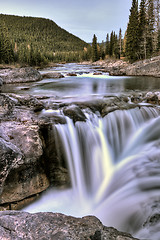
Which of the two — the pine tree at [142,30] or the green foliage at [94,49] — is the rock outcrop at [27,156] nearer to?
the pine tree at [142,30]

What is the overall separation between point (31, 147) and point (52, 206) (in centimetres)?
158

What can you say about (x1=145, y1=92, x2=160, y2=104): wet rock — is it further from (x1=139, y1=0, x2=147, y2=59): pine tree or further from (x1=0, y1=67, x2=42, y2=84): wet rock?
(x1=139, y1=0, x2=147, y2=59): pine tree

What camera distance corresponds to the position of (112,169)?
5.14 metres

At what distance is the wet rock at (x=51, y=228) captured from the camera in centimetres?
178

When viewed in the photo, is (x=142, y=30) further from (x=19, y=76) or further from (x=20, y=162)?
(x=20, y=162)

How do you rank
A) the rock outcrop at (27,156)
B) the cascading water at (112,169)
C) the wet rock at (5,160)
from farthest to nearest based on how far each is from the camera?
the cascading water at (112,169) < the rock outcrop at (27,156) < the wet rock at (5,160)

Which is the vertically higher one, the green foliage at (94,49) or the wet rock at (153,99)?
the green foliage at (94,49)

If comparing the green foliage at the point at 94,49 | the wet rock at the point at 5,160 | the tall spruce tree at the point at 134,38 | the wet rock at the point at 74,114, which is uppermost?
the green foliage at the point at 94,49

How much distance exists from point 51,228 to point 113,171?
3477 mm

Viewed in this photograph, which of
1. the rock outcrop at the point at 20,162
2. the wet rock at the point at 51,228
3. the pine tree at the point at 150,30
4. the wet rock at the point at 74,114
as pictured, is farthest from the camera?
the pine tree at the point at 150,30

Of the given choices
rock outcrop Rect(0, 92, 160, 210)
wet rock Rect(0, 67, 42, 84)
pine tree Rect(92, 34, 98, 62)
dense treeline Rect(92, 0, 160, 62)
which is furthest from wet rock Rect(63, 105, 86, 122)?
pine tree Rect(92, 34, 98, 62)

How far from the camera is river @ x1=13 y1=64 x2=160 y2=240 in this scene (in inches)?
141

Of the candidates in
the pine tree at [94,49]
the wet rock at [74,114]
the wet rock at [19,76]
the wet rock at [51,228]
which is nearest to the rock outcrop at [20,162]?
the wet rock at [51,228]

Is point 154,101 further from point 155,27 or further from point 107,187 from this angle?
point 155,27
